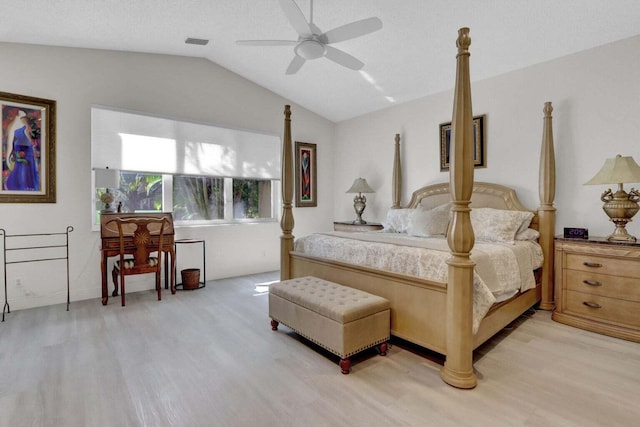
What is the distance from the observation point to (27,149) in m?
3.60

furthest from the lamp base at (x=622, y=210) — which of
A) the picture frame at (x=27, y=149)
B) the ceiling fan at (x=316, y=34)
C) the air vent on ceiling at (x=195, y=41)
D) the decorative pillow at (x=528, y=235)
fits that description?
the picture frame at (x=27, y=149)

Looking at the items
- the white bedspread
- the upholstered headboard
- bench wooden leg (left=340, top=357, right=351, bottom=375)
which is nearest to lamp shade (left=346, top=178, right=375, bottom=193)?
the upholstered headboard

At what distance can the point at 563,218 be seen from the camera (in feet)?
11.8

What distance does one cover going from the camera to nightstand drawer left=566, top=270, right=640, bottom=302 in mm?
2734

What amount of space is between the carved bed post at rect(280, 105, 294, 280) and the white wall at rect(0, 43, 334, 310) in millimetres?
1706

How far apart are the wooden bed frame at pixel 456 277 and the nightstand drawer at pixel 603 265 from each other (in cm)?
42

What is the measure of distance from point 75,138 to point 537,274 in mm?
5384

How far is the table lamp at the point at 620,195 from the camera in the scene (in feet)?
9.13

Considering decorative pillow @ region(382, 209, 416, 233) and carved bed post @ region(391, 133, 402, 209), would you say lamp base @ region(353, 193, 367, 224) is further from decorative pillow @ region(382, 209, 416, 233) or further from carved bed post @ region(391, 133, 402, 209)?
decorative pillow @ region(382, 209, 416, 233)

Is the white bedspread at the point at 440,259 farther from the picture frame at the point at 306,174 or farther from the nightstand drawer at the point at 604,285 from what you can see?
the picture frame at the point at 306,174

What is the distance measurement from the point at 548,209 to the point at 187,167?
14.7 ft

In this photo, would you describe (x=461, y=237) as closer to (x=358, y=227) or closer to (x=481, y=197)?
(x=481, y=197)

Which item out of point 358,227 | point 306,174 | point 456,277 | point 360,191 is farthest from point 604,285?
point 306,174

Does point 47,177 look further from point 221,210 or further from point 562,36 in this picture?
point 562,36
